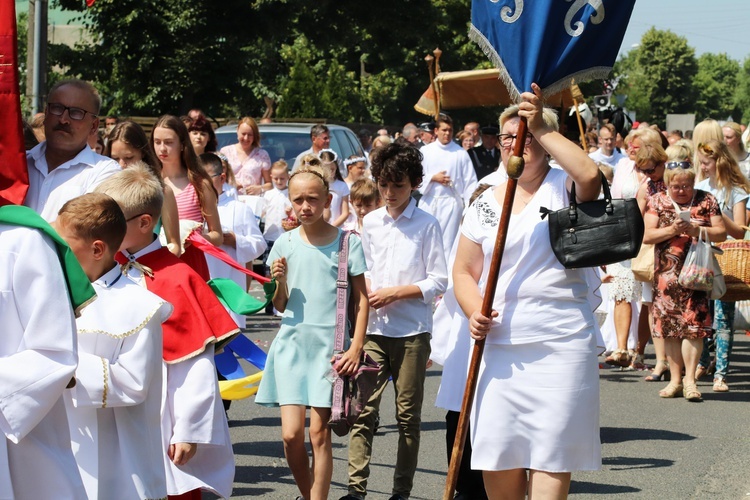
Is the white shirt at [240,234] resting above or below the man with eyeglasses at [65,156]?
below

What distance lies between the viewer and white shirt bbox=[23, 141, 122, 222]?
527cm

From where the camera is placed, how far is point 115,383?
396cm

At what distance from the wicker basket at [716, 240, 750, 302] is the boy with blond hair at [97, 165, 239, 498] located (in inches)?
258

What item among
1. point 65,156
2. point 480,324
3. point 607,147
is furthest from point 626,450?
point 607,147

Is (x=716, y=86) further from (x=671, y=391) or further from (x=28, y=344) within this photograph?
(x=28, y=344)

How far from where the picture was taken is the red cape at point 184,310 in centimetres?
495

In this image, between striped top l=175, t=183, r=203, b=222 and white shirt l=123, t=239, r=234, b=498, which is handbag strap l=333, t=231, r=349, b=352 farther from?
striped top l=175, t=183, r=203, b=222

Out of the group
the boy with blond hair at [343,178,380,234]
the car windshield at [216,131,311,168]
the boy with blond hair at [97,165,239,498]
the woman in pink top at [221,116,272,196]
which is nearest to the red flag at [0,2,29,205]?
the boy with blond hair at [97,165,239,498]

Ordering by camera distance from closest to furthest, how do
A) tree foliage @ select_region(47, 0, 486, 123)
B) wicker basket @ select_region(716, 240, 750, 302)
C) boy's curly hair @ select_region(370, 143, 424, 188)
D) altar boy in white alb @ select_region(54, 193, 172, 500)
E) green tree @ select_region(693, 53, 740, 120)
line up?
altar boy in white alb @ select_region(54, 193, 172, 500) → boy's curly hair @ select_region(370, 143, 424, 188) → wicker basket @ select_region(716, 240, 750, 302) → tree foliage @ select_region(47, 0, 486, 123) → green tree @ select_region(693, 53, 740, 120)

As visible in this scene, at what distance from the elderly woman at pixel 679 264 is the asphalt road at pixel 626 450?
1.19 feet

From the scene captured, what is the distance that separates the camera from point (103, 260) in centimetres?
389

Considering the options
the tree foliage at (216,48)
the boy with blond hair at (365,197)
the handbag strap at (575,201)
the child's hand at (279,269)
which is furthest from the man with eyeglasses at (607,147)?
the tree foliage at (216,48)

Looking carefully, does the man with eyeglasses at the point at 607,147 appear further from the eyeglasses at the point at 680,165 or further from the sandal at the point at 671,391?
the sandal at the point at 671,391

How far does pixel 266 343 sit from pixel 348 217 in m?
2.48
